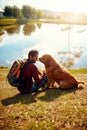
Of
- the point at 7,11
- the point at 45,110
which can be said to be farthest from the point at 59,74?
the point at 7,11

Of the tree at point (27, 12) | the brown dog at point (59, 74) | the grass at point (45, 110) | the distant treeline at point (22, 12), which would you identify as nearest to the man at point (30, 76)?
the grass at point (45, 110)

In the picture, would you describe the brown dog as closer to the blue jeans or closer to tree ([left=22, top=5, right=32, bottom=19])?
the blue jeans

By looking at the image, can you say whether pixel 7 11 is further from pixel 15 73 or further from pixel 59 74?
pixel 15 73

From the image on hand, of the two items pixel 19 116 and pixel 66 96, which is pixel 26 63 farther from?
pixel 19 116

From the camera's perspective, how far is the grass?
7652mm

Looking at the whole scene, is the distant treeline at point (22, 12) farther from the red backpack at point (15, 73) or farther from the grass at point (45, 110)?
the grass at point (45, 110)

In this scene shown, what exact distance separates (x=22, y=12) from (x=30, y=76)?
171m

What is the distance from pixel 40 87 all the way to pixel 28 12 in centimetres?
16845

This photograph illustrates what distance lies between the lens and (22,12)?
585 ft

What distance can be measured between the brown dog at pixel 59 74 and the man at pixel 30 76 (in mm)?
656

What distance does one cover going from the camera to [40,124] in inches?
302

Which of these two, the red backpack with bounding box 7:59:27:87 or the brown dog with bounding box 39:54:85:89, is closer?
the red backpack with bounding box 7:59:27:87

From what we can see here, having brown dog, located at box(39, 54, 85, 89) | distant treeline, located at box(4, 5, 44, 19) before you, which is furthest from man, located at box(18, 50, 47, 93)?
distant treeline, located at box(4, 5, 44, 19)

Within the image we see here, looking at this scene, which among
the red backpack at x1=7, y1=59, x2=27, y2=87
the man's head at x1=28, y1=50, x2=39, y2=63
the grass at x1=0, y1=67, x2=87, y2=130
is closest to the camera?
the grass at x1=0, y1=67, x2=87, y2=130
